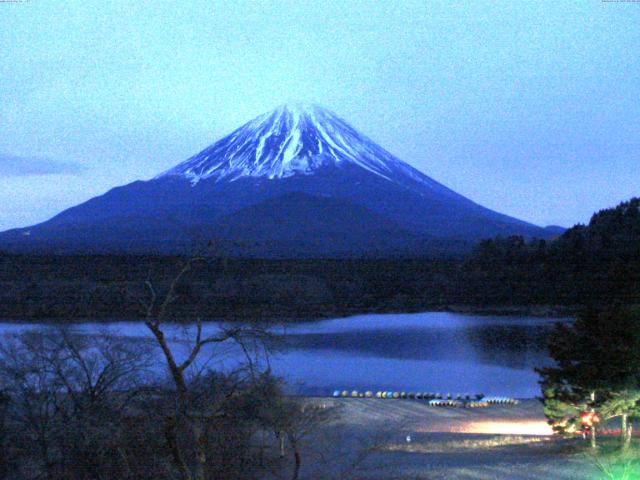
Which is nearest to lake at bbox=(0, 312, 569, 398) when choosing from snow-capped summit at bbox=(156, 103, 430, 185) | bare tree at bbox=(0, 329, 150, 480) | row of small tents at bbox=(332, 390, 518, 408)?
row of small tents at bbox=(332, 390, 518, 408)

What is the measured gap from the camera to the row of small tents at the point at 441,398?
16344 mm

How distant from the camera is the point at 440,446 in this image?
1129cm

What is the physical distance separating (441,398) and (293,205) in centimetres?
5620

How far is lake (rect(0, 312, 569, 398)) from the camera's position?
760 inches

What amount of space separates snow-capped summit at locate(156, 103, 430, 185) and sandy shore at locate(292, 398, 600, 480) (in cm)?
6762

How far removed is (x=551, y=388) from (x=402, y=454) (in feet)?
7.48

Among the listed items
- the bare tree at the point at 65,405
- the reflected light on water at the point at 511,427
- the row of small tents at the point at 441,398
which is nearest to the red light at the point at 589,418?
the reflected light on water at the point at 511,427

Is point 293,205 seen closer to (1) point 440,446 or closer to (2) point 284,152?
(2) point 284,152

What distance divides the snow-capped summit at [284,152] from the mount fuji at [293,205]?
0.12 meters

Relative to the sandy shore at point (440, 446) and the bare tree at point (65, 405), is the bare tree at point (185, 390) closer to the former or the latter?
the bare tree at point (65, 405)

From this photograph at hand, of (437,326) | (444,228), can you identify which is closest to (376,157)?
(444,228)

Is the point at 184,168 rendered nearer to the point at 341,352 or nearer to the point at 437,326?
the point at 437,326

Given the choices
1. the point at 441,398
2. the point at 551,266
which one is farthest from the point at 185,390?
the point at 551,266

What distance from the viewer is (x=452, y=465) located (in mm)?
9562
